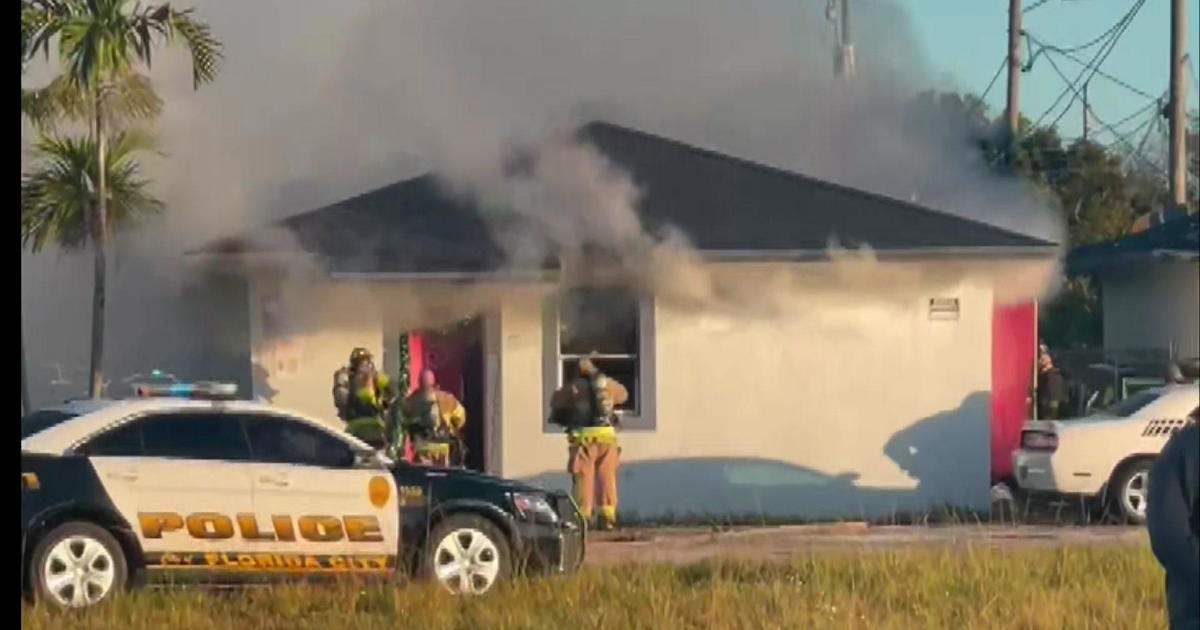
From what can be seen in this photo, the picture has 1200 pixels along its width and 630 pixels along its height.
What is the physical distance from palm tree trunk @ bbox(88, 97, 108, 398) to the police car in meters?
5.94

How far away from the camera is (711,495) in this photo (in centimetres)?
1734

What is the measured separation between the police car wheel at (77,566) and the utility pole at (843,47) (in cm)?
1230

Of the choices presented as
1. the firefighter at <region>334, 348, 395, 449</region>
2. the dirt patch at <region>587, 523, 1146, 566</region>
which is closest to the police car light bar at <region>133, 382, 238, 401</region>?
the dirt patch at <region>587, 523, 1146, 566</region>

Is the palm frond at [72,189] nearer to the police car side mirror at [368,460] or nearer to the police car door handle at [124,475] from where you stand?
the police car door handle at [124,475]

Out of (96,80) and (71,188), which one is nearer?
(96,80)

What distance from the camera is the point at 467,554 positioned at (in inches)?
469

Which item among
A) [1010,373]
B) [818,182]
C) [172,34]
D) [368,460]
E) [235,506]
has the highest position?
[172,34]

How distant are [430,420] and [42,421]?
486 cm

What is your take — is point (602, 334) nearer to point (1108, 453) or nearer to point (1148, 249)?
point (1108, 453)

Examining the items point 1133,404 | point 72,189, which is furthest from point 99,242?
point 1133,404

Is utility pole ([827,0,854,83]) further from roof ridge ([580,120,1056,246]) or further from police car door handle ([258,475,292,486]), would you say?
police car door handle ([258,475,292,486])

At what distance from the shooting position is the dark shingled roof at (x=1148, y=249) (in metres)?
17.4

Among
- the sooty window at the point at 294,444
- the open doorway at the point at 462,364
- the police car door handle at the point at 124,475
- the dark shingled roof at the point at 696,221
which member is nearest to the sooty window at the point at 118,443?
the police car door handle at the point at 124,475
